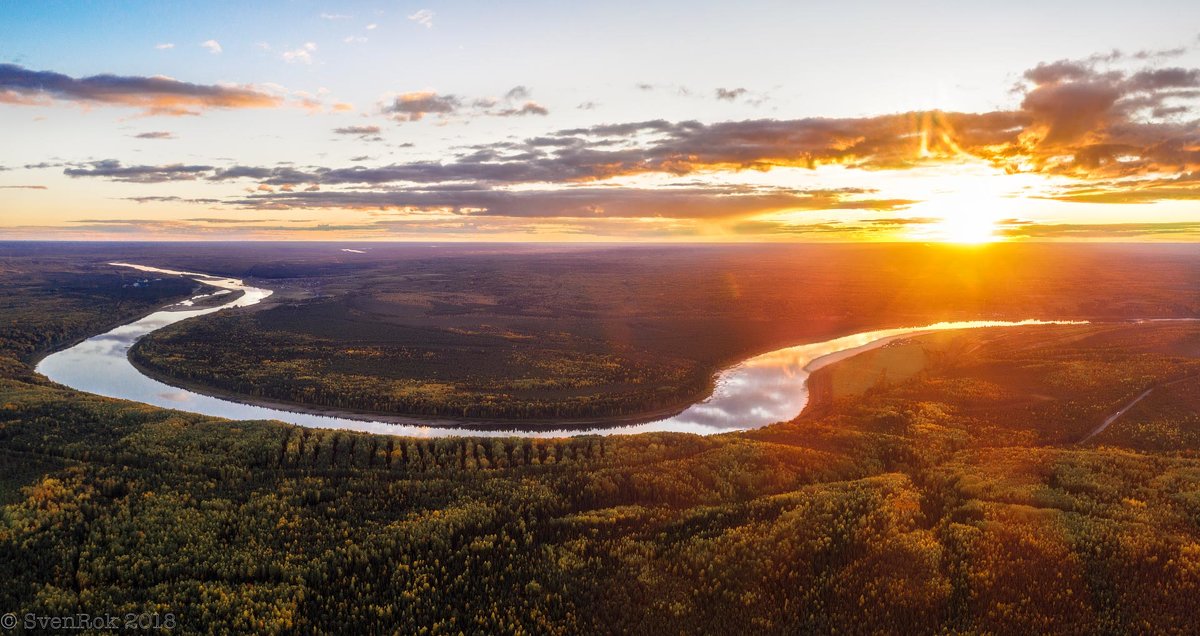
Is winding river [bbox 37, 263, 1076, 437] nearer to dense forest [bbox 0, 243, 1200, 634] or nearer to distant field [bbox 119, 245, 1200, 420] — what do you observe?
distant field [bbox 119, 245, 1200, 420]

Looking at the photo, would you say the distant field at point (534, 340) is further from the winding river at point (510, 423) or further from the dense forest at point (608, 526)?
the dense forest at point (608, 526)

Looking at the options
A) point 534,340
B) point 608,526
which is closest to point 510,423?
point 608,526

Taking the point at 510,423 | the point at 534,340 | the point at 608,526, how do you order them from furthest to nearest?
the point at 534,340 → the point at 510,423 → the point at 608,526

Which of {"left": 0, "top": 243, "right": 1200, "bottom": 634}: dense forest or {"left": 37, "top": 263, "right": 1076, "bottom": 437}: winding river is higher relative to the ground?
{"left": 0, "top": 243, "right": 1200, "bottom": 634}: dense forest

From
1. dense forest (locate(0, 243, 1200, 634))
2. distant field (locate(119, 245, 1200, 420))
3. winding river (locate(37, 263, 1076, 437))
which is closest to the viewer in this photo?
dense forest (locate(0, 243, 1200, 634))

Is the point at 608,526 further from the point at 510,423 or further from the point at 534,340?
the point at 534,340

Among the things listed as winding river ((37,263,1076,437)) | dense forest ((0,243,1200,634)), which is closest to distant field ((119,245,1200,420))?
winding river ((37,263,1076,437))
